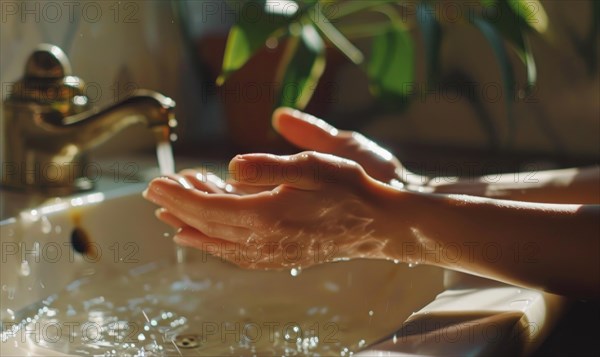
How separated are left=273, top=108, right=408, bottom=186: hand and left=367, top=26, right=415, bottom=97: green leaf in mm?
336

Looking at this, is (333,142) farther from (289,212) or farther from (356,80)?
(356,80)

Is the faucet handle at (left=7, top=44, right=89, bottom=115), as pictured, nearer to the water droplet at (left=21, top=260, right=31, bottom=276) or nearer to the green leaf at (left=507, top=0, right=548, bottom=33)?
the water droplet at (left=21, top=260, right=31, bottom=276)

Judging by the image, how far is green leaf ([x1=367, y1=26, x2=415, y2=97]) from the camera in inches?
40.1

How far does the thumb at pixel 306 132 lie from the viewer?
0.67 m

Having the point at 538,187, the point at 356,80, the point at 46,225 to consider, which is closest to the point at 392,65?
the point at 356,80

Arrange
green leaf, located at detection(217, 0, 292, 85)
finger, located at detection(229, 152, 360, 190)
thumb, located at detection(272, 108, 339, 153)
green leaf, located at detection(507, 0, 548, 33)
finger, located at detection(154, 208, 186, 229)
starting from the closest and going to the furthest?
1. finger, located at detection(229, 152, 360, 190)
2. finger, located at detection(154, 208, 186, 229)
3. thumb, located at detection(272, 108, 339, 153)
4. green leaf, located at detection(217, 0, 292, 85)
5. green leaf, located at detection(507, 0, 548, 33)

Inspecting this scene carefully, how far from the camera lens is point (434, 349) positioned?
1.32 feet

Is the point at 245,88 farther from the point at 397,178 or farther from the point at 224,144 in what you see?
the point at 397,178

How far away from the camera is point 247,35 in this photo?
0.88m

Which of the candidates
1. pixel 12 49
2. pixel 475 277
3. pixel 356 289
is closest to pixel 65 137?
pixel 12 49

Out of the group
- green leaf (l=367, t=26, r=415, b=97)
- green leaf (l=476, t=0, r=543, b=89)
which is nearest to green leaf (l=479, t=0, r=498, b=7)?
green leaf (l=476, t=0, r=543, b=89)

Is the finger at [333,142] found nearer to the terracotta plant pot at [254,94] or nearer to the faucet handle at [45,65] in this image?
the faucet handle at [45,65]

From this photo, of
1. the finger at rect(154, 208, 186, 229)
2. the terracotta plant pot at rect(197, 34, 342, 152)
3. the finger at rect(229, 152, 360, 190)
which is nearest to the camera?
the finger at rect(229, 152, 360, 190)

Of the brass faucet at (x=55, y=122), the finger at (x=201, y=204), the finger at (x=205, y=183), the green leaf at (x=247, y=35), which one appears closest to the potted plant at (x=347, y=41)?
the green leaf at (x=247, y=35)
